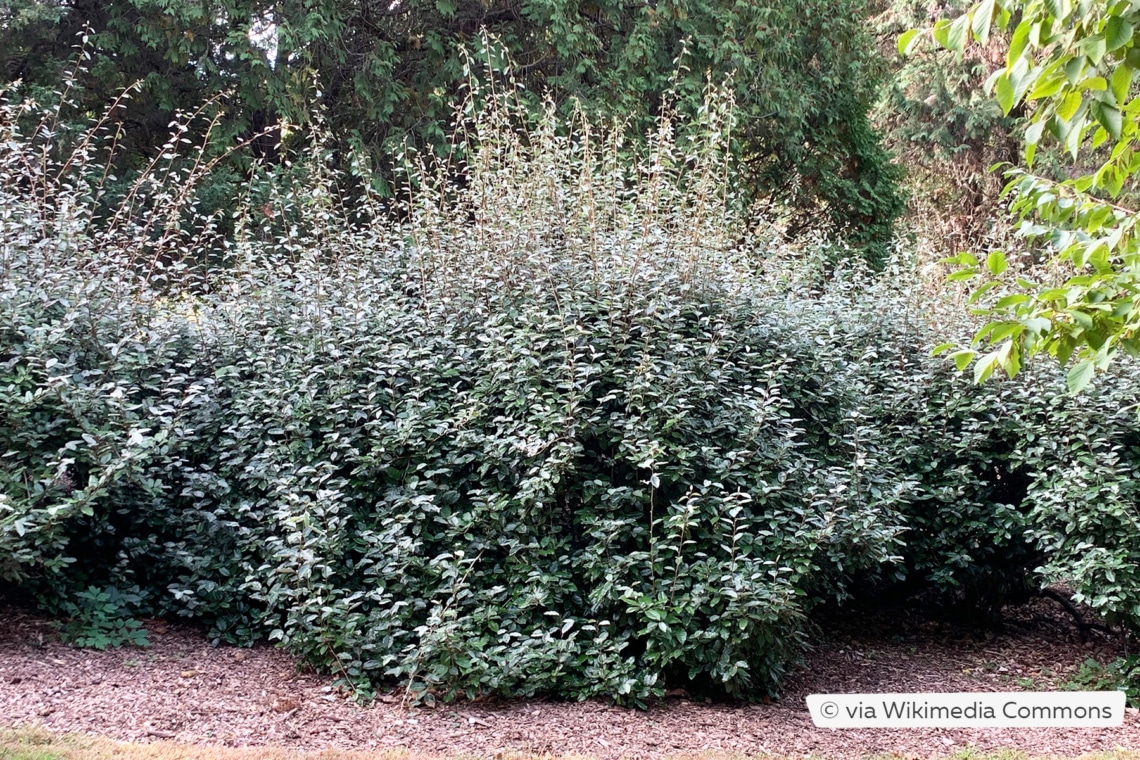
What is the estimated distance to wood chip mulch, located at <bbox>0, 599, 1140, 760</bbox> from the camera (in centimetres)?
373

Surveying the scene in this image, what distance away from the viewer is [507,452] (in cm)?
446

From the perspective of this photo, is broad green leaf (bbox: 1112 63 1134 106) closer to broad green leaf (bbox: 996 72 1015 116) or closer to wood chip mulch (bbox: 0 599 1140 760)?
broad green leaf (bbox: 996 72 1015 116)

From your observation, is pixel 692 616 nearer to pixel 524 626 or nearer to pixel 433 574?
pixel 524 626

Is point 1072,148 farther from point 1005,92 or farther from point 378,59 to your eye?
point 378,59

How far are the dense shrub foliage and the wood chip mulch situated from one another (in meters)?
0.16

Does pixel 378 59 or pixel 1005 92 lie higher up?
pixel 378 59

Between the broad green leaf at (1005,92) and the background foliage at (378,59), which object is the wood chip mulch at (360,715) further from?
the background foliage at (378,59)

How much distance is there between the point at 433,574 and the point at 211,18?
790 centimetres

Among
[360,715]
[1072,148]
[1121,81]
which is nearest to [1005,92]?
[1072,148]

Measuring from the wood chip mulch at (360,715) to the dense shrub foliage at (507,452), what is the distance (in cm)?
16

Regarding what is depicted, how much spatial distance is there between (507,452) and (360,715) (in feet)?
4.35

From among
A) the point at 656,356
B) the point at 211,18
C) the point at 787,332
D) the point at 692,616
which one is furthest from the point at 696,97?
the point at 692,616

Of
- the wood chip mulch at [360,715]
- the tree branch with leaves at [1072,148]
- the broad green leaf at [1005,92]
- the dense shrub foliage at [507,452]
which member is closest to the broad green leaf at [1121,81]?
the tree branch with leaves at [1072,148]

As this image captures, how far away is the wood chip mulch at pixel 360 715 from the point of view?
147 inches
